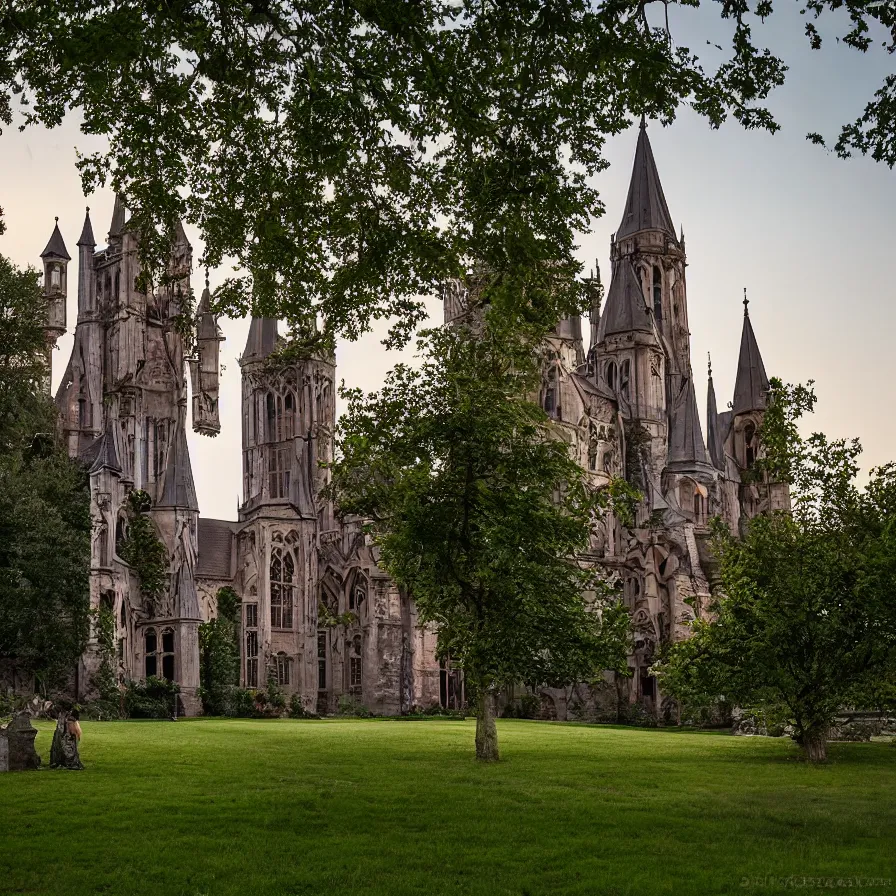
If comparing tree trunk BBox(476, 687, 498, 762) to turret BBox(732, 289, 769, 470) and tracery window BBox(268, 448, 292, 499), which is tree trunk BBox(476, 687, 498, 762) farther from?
turret BBox(732, 289, 769, 470)

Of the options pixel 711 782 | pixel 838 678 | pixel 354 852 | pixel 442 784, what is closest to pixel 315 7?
pixel 354 852

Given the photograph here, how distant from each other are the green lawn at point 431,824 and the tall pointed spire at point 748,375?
67535 millimetres

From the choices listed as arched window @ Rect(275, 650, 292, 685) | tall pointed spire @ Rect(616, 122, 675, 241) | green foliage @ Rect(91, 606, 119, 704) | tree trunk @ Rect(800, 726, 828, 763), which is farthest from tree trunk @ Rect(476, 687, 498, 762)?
tall pointed spire @ Rect(616, 122, 675, 241)

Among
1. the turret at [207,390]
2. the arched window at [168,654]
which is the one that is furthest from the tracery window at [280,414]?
the arched window at [168,654]

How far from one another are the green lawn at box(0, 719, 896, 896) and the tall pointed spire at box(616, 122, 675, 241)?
71778 millimetres

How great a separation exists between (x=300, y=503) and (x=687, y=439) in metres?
26.8

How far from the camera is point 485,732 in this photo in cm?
2683

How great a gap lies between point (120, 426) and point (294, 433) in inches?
716

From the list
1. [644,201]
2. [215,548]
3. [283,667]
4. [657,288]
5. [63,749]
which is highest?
[644,201]

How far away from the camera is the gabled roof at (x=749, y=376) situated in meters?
93.2

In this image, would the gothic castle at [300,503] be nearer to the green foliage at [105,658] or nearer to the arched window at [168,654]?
the arched window at [168,654]

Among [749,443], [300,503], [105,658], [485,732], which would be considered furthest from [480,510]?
[749,443]

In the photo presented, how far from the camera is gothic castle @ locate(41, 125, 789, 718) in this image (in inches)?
2571

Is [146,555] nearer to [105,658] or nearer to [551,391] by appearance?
[105,658]
